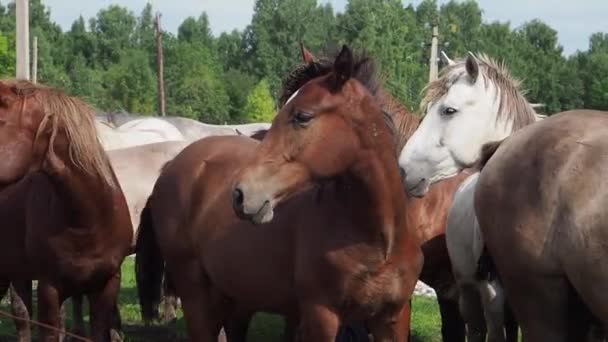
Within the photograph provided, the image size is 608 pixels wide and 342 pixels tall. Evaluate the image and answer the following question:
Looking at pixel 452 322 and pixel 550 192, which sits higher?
pixel 550 192

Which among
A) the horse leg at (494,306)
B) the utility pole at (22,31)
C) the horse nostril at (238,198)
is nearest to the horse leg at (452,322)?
the horse leg at (494,306)

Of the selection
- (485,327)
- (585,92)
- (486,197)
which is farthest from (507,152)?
(585,92)

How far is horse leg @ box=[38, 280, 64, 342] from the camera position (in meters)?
5.59

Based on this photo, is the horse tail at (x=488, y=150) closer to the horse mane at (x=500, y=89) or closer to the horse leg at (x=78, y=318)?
the horse mane at (x=500, y=89)

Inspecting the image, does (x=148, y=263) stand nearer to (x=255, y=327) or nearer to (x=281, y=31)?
(x=255, y=327)

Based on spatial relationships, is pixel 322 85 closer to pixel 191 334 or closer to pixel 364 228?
pixel 364 228

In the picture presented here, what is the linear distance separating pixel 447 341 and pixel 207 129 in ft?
18.4

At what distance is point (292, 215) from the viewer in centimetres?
482

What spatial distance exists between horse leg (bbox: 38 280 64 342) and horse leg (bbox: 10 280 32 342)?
1.01 metres

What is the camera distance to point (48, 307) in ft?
18.4

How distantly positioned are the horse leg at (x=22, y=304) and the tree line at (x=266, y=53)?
36.0 metres

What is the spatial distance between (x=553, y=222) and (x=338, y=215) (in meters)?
1.07

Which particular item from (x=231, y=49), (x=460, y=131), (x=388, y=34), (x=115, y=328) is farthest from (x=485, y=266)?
(x=231, y=49)

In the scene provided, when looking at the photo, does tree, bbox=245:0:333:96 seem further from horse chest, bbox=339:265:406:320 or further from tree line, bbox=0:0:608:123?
horse chest, bbox=339:265:406:320
